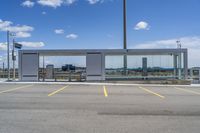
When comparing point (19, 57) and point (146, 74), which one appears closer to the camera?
point (19, 57)

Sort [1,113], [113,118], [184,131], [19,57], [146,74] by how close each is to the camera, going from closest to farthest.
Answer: [184,131] < [113,118] < [1,113] < [19,57] < [146,74]

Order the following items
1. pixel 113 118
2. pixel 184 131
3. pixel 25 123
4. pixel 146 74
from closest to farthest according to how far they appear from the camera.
A: pixel 184 131, pixel 25 123, pixel 113 118, pixel 146 74

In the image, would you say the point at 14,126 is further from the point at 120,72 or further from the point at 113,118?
the point at 120,72

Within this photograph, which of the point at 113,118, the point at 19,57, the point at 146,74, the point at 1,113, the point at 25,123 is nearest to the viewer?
the point at 25,123

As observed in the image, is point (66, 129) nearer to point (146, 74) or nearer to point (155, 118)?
point (155, 118)

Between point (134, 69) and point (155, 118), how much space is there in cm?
2539

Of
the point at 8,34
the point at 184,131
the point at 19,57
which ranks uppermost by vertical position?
the point at 8,34

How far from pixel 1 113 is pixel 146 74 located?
Answer: 2564cm

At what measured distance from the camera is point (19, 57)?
3030 centimetres

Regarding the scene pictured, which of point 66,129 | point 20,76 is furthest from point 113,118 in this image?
point 20,76

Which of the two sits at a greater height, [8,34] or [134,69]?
[8,34]

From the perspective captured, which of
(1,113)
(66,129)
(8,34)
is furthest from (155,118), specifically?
(8,34)

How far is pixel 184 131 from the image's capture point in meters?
7.32

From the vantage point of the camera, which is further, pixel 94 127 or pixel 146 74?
pixel 146 74
